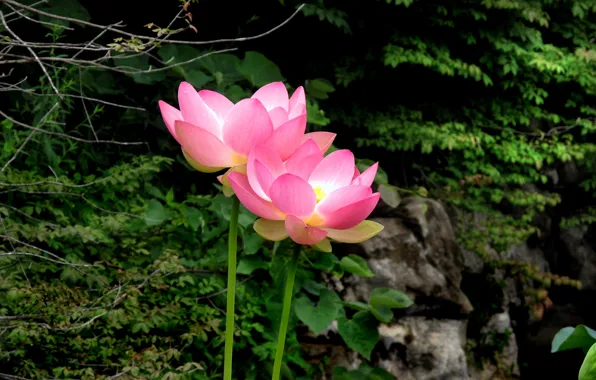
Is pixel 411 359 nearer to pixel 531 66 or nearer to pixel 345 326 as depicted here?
pixel 345 326

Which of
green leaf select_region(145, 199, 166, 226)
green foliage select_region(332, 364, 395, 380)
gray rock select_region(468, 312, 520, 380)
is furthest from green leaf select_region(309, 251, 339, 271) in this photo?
gray rock select_region(468, 312, 520, 380)

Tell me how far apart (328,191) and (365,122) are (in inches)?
163

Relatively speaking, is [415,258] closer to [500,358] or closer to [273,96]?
[500,358]

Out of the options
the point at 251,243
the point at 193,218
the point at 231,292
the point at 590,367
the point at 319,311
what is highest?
the point at 193,218

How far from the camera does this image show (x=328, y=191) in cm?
61

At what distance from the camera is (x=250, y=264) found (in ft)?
6.73

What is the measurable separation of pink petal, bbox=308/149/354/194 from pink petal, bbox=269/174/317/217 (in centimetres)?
4

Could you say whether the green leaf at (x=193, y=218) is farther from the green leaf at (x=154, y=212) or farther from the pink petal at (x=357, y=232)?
the pink petal at (x=357, y=232)

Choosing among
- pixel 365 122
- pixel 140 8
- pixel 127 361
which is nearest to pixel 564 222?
pixel 365 122

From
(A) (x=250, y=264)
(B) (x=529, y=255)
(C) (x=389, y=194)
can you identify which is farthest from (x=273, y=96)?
(B) (x=529, y=255)

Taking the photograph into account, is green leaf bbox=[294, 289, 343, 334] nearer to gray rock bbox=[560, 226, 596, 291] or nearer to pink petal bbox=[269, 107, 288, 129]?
pink petal bbox=[269, 107, 288, 129]

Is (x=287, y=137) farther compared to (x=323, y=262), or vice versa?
(x=323, y=262)

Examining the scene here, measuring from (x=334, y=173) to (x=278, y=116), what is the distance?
72 millimetres

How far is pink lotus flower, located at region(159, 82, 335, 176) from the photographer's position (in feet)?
1.95
